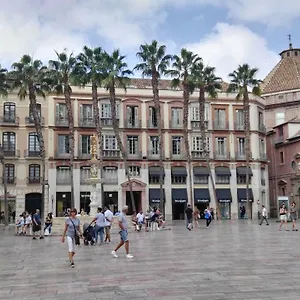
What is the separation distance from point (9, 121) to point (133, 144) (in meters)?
13.4

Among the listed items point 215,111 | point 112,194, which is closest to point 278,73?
point 215,111

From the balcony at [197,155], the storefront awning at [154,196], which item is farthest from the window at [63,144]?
the balcony at [197,155]

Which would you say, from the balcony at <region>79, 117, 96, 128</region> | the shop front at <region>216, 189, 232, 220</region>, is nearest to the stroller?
the balcony at <region>79, 117, 96, 128</region>

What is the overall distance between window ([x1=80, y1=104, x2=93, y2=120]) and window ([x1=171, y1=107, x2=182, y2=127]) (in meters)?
9.31

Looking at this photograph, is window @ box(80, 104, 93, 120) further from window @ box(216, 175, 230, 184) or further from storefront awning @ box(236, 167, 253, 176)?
storefront awning @ box(236, 167, 253, 176)

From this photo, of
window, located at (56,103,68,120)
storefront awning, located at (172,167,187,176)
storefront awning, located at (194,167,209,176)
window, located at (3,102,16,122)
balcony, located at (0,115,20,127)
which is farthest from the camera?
storefront awning, located at (194,167,209,176)

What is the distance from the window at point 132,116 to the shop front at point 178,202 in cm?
866

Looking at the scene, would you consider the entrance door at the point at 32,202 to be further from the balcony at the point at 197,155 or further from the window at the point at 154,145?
the balcony at the point at 197,155

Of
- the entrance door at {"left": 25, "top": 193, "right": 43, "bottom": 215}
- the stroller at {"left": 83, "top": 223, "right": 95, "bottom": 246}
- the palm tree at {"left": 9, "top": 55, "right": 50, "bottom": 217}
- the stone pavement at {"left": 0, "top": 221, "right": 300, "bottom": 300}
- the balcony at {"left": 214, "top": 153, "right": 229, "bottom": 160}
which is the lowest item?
the stone pavement at {"left": 0, "top": 221, "right": 300, "bottom": 300}

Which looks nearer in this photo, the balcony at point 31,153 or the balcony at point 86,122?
the balcony at point 31,153

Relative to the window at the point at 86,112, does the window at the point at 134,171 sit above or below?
below

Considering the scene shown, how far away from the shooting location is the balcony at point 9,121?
49.5m

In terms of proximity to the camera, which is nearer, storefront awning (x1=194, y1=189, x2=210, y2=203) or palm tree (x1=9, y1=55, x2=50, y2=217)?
palm tree (x1=9, y1=55, x2=50, y2=217)

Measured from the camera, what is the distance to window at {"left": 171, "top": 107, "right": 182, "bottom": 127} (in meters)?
54.3
